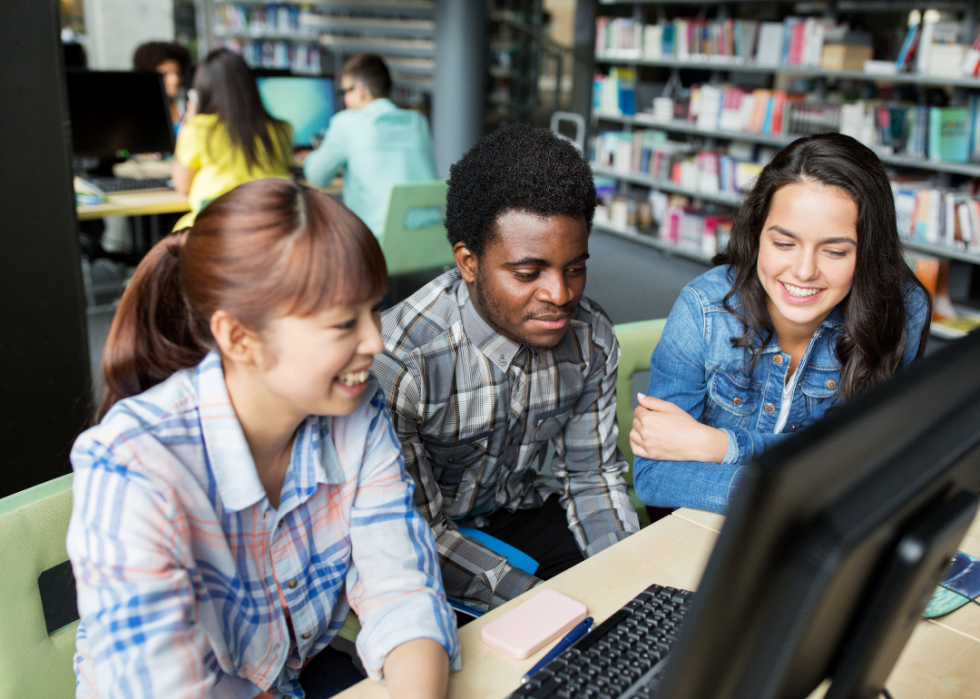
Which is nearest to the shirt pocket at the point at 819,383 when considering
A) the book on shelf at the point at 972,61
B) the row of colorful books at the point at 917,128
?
the row of colorful books at the point at 917,128

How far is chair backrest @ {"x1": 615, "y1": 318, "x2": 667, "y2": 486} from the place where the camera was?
1513 millimetres

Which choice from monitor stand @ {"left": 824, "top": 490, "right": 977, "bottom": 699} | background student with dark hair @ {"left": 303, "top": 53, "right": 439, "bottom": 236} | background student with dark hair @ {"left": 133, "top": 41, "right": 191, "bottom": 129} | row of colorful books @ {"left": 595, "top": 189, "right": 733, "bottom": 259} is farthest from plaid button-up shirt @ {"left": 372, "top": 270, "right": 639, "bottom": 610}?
row of colorful books @ {"left": 595, "top": 189, "right": 733, "bottom": 259}

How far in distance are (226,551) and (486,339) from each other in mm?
570

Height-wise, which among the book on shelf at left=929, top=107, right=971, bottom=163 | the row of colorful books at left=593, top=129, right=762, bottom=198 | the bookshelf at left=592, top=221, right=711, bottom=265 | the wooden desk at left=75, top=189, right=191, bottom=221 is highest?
the book on shelf at left=929, top=107, right=971, bottom=163

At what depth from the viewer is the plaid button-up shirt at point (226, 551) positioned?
74 cm

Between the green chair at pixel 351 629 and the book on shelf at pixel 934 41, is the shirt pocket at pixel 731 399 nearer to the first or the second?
the green chair at pixel 351 629

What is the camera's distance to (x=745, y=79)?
5250 millimetres

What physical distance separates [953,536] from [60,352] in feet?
5.90

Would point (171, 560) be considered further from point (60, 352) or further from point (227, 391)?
point (60, 352)

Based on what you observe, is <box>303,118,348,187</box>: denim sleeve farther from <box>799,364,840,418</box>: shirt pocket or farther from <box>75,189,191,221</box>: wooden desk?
<box>799,364,840,418</box>: shirt pocket

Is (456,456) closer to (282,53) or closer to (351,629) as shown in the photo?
(351,629)

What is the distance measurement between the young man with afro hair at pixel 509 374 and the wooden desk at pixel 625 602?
0.73 feet

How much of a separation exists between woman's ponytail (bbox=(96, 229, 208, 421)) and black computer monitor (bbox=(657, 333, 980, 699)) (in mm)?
699

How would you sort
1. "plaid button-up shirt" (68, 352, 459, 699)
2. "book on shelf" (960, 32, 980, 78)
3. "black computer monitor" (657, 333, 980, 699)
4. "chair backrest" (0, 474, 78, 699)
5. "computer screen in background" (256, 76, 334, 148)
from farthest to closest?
"computer screen in background" (256, 76, 334, 148), "book on shelf" (960, 32, 980, 78), "chair backrest" (0, 474, 78, 699), "plaid button-up shirt" (68, 352, 459, 699), "black computer monitor" (657, 333, 980, 699)
